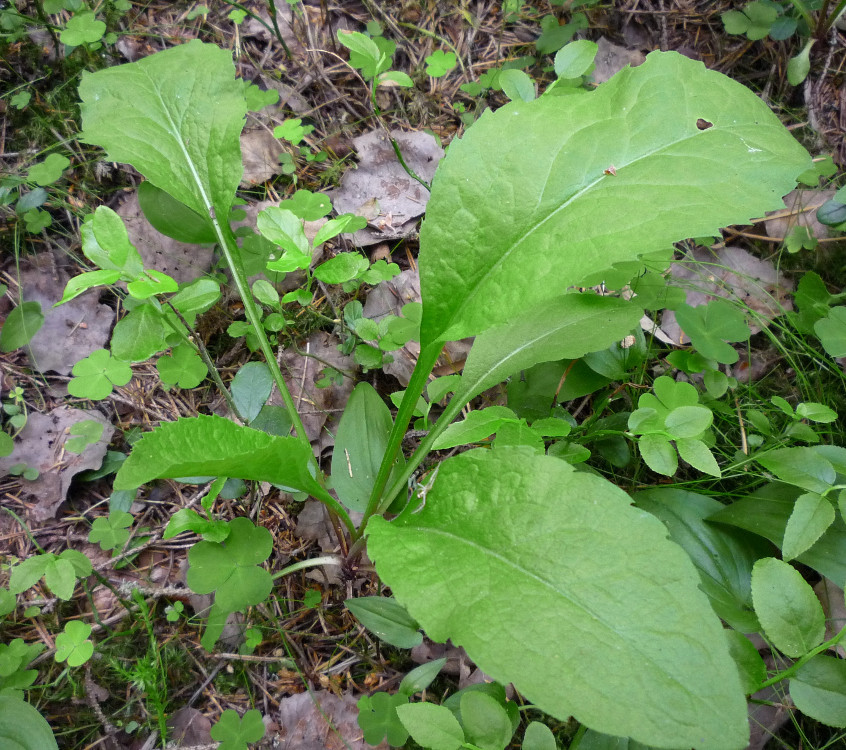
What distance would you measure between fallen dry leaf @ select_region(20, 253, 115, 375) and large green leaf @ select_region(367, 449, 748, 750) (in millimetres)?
1592

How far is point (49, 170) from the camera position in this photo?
2.29 meters

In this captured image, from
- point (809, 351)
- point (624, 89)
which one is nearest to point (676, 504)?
point (809, 351)

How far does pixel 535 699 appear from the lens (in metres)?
1.02

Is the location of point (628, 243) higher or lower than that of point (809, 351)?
higher

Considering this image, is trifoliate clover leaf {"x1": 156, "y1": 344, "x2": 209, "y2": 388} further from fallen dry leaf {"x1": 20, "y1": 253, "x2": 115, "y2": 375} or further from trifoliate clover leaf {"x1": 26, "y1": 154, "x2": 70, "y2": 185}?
trifoliate clover leaf {"x1": 26, "y1": 154, "x2": 70, "y2": 185}

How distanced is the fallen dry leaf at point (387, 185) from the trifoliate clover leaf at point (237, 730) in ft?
5.63

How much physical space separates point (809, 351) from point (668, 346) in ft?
1.60

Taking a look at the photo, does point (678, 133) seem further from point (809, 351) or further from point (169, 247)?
point (169, 247)

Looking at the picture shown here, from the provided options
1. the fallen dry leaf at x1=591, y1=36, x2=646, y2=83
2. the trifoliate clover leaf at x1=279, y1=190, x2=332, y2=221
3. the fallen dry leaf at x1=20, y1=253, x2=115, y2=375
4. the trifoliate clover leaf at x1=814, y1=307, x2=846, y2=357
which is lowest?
the trifoliate clover leaf at x1=814, y1=307, x2=846, y2=357

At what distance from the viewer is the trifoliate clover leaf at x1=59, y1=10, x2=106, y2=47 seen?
238 centimetres

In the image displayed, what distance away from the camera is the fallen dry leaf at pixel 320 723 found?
5.39 feet

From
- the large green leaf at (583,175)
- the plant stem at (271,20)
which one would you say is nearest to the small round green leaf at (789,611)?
the large green leaf at (583,175)

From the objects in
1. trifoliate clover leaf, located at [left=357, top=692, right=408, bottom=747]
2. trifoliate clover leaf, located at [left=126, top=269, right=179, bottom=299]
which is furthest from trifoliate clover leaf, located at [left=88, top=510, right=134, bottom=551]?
trifoliate clover leaf, located at [left=357, top=692, right=408, bottom=747]

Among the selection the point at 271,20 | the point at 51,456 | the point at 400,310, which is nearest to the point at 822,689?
the point at 400,310
